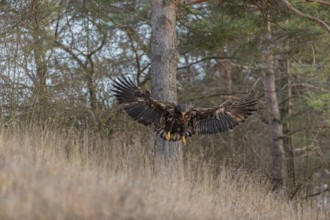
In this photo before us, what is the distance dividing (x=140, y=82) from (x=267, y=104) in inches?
152

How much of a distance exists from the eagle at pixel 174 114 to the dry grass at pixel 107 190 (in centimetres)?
65

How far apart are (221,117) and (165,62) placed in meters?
1.42

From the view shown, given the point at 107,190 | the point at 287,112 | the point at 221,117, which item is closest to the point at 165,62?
the point at 221,117

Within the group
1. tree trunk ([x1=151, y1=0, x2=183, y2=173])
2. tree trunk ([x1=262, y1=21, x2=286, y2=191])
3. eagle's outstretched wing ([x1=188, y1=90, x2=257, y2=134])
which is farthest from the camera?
tree trunk ([x1=262, y1=21, x2=286, y2=191])

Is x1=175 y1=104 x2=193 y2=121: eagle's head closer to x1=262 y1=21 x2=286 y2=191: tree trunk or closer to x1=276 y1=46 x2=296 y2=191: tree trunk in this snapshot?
x1=262 y1=21 x2=286 y2=191: tree trunk

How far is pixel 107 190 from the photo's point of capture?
6.91 metres

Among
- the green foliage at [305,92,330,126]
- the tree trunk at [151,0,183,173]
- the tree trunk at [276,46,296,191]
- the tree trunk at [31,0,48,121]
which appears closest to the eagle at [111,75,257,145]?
the tree trunk at [151,0,183,173]

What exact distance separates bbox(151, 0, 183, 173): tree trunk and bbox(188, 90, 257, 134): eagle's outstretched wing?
24.6 inches

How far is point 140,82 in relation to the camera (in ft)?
55.6

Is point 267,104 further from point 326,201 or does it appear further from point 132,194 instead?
point 132,194

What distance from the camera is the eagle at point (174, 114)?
10523 mm

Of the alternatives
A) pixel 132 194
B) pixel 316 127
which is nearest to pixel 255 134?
pixel 316 127

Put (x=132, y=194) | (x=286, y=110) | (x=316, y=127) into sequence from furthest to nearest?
(x=286, y=110) < (x=316, y=127) < (x=132, y=194)

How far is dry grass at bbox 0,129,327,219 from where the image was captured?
6051mm
